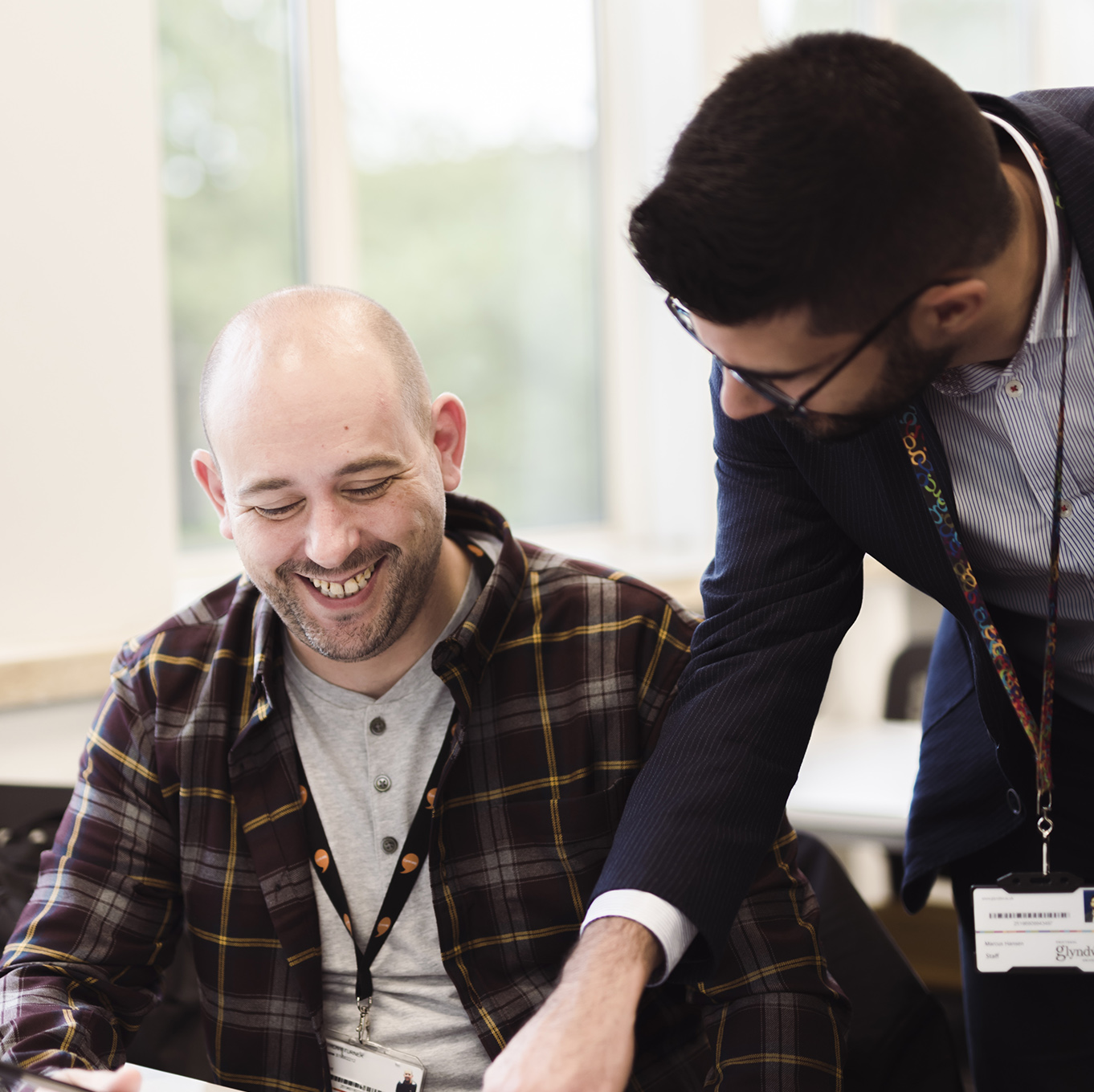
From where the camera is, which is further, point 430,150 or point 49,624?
point 430,150

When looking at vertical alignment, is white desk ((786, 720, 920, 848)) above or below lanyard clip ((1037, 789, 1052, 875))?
below

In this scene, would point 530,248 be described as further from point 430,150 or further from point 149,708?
point 149,708

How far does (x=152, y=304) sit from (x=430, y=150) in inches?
53.1

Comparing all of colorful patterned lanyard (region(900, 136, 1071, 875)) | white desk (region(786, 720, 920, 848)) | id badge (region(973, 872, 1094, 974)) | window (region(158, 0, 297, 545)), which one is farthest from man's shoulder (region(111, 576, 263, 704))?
window (region(158, 0, 297, 545))

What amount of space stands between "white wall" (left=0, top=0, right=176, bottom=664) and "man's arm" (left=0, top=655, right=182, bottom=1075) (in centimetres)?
66

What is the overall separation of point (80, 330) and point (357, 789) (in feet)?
3.66

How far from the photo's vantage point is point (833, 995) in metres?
1.25

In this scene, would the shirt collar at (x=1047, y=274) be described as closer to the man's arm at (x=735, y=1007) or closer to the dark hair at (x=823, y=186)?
the dark hair at (x=823, y=186)

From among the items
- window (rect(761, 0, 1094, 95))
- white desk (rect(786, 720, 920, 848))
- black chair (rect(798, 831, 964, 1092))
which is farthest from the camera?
window (rect(761, 0, 1094, 95))

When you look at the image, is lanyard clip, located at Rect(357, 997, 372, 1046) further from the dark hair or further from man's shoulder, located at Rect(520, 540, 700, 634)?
the dark hair

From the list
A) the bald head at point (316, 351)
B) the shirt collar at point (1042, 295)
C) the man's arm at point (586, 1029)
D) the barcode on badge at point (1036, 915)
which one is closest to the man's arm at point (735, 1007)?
the man's arm at point (586, 1029)

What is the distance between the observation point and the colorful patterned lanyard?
3.70 ft

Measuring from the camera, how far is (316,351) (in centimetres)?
135

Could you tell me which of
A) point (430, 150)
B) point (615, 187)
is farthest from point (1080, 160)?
point (615, 187)
